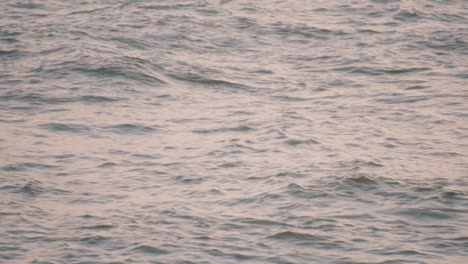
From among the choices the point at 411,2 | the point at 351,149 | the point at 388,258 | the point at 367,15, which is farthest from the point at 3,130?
the point at 411,2

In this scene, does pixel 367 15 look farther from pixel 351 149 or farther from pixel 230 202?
pixel 230 202

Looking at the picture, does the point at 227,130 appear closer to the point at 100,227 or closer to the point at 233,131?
the point at 233,131

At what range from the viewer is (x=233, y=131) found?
15.4 m

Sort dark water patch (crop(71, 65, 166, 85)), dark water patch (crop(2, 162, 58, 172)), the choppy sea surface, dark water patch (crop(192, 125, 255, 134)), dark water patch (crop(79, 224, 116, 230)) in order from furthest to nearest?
dark water patch (crop(71, 65, 166, 85)) → dark water patch (crop(192, 125, 255, 134)) → dark water patch (crop(2, 162, 58, 172)) → dark water patch (crop(79, 224, 116, 230)) → the choppy sea surface

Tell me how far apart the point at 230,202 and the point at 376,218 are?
198cm

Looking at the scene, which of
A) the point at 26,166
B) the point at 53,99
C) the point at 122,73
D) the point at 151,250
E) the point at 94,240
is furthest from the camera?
the point at 122,73

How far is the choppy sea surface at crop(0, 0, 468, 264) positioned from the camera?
11.5m

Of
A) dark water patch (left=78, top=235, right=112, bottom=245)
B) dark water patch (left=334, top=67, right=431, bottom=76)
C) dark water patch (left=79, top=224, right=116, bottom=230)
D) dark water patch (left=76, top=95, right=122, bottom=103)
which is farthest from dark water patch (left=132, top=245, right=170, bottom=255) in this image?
dark water patch (left=334, top=67, right=431, bottom=76)

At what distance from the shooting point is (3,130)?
1503cm

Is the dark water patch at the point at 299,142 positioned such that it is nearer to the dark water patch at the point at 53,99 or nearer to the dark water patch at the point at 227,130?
the dark water patch at the point at 227,130

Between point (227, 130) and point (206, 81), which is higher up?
point (206, 81)

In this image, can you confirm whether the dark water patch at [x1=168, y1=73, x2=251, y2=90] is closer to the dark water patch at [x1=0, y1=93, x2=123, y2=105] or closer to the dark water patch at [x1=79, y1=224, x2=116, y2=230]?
the dark water patch at [x1=0, y1=93, x2=123, y2=105]

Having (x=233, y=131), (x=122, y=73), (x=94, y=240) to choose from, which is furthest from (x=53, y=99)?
(x=94, y=240)

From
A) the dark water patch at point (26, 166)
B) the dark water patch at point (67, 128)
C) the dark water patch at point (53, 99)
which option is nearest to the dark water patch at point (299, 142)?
the dark water patch at point (67, 128)
